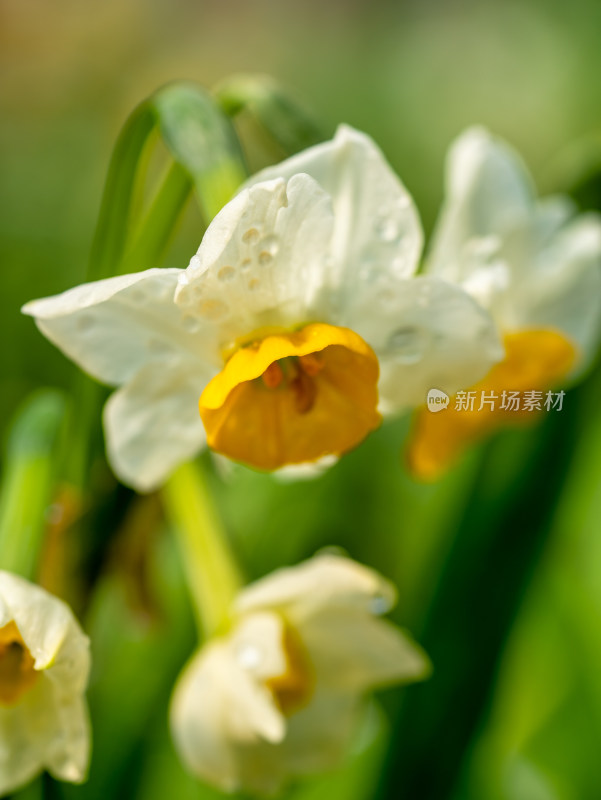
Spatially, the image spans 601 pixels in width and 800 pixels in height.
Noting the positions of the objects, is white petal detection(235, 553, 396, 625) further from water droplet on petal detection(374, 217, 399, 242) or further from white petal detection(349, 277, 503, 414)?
water droplet on petal detection(374, 217, 399, 242)

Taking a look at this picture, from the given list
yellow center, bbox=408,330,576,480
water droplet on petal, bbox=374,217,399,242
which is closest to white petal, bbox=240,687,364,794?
yellow center, bbox=408,330,576,480

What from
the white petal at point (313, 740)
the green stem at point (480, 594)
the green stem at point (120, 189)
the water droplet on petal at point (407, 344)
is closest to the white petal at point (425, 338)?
the water droplet on petal at point (407, 344)

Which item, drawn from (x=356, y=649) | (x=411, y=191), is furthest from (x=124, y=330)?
(x=411, y=191)

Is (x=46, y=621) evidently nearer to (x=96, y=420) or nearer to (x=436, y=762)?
(x=96, y=420)

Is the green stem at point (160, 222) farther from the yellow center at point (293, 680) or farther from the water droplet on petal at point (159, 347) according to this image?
the yellow center at point (293, 680)

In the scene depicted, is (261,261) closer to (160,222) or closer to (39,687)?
(160,222)
